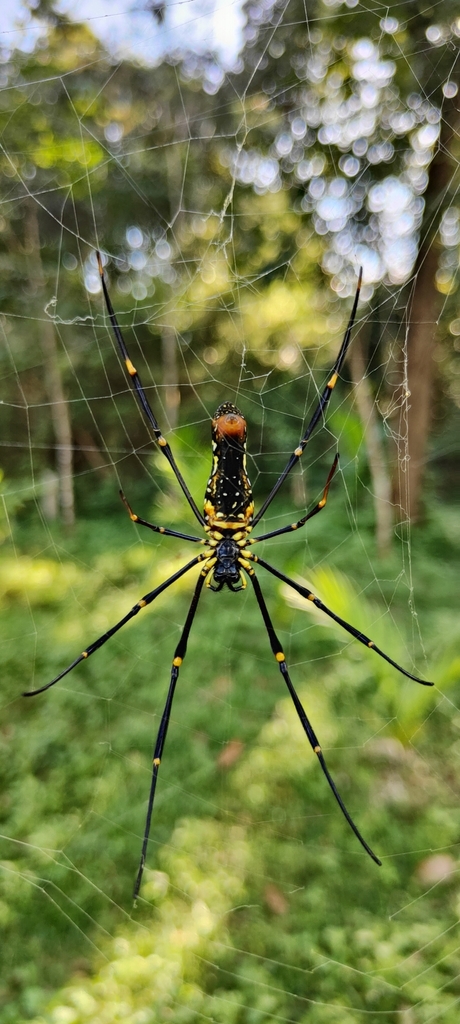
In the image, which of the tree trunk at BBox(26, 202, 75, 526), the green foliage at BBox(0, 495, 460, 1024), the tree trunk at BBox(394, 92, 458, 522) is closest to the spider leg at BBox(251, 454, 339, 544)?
the green foliage at BBox(0, 495, 460, 1024)

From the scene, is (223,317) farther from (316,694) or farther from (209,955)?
(209,955)

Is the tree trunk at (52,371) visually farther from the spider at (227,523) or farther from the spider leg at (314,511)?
the spider leg at (314,511)

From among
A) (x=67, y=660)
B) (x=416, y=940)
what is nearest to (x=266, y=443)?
(x=67, y=660)

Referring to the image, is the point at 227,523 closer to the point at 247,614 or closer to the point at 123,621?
the point at 123,621

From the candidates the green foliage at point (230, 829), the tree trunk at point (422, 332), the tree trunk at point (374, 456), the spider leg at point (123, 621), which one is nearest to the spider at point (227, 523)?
the spider leg at point (123, 621)

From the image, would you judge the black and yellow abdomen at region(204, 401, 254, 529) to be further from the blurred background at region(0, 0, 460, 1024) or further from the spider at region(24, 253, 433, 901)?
the blurred background at region(0, 0, 460, 1024)

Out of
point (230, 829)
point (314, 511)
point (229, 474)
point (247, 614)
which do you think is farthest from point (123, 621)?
point (247, 614)
